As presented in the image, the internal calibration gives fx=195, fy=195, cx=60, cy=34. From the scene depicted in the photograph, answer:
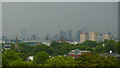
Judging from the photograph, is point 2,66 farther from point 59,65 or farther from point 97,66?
point 97,66

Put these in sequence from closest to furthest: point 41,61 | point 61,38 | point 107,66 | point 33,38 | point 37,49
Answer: point 107,66 < point 41,61 < point 37,49 < point 61,38 < point 33,38

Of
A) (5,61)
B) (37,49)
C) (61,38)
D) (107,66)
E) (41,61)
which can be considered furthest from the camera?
(61,38)

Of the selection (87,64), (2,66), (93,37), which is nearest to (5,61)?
(2,66)

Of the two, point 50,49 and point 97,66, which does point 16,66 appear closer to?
point 97,66

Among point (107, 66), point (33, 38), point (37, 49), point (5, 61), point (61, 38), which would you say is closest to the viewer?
point (107, 66)

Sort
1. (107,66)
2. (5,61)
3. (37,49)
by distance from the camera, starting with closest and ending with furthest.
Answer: (107,66), (5,61), (37,49)

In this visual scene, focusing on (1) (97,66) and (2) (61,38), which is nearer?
(1) (97,66)

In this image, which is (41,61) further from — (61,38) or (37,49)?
(61,38)

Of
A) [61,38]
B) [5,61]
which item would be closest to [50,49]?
[5,61]

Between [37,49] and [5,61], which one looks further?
[37,49]
